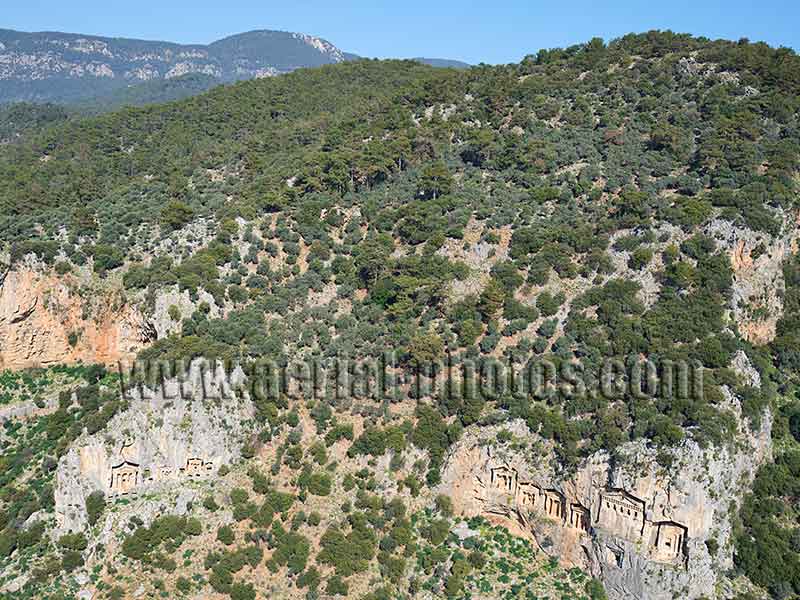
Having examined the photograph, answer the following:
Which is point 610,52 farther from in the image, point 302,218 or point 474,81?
point 302,218

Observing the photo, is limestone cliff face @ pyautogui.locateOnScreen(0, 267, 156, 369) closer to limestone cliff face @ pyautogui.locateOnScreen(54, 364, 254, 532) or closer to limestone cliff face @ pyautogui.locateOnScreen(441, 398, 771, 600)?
limestone cliff face @ pyautogui.locateOnScreen(54, 364, 254, 532)

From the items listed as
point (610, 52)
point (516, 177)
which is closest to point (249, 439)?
point (516, 177)

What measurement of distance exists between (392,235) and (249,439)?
1976 cm

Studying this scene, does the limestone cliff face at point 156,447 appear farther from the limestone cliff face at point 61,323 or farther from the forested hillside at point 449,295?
the limestone cliff face at point 61,323

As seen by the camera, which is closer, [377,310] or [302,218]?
[377,310]

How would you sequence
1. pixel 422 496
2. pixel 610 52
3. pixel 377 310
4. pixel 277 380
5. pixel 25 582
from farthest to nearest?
pixel 610 52 < pixel 377 310 < pixel 277 380 < pixel 422 496 < pixel 25 582

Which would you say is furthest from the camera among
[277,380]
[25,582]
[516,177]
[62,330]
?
[516,177]

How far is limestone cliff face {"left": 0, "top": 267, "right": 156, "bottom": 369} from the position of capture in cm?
4838

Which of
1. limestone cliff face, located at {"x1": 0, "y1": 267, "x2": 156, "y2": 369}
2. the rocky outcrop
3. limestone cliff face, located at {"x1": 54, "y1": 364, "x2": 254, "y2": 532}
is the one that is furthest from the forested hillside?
limestone cliff face, located at {"x1": 54, "y1": 364, "x2": 254, "y2": 532}

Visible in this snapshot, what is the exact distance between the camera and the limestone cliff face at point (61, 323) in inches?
1905

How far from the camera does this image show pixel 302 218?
52.6 meters

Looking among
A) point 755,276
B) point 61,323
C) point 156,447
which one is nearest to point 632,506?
point 755,276

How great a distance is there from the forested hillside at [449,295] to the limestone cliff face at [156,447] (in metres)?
0.69

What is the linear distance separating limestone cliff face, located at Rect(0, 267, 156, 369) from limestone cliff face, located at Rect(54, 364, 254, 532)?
36.5ft
